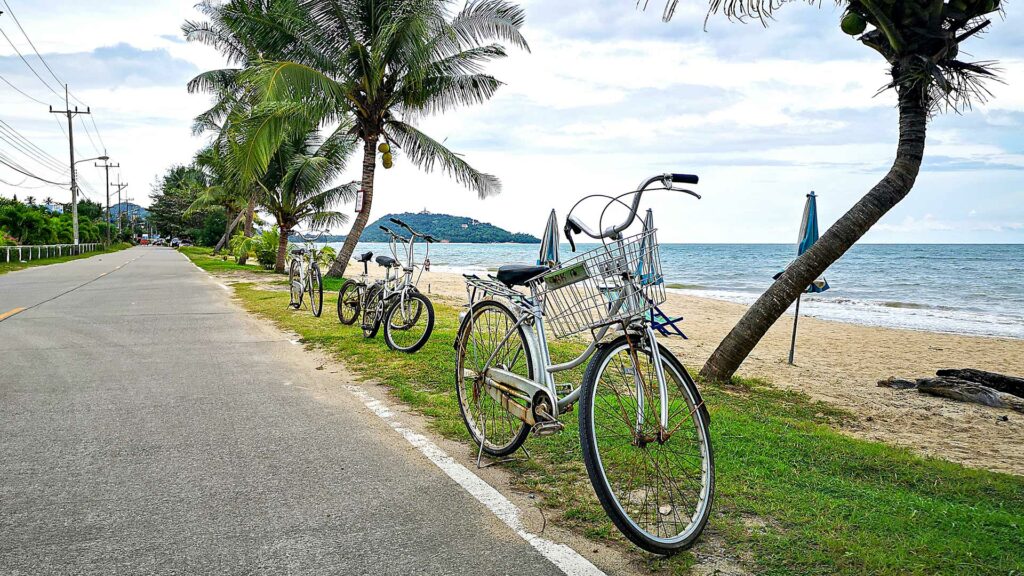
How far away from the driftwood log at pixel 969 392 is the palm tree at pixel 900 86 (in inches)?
109

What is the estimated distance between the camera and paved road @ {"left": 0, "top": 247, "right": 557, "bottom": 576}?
9.16ft

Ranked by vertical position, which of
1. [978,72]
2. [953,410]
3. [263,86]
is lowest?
[953,410]

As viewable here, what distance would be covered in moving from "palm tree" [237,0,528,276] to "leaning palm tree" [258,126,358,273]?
15.7 feet

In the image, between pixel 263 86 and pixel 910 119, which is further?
pixel 263 86

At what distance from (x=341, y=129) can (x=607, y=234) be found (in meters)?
19.5

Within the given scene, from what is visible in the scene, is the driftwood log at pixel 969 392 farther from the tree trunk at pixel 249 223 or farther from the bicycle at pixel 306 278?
the tree trunk at pixel 249 223

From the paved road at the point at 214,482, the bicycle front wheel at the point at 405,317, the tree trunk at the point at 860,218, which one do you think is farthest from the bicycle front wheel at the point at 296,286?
the tree trunk at the point at 860,218

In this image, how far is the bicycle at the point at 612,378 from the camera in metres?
3.02

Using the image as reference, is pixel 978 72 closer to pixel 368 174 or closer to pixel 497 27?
pixel 497 27

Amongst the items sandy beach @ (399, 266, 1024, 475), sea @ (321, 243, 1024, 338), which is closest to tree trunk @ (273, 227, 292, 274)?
sea @ (321, 243, 1024, 338)

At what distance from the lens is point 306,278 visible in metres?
11.7

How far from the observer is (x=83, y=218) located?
194 feet

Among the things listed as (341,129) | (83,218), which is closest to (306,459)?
(341,129)

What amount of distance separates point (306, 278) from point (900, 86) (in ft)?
29.9
